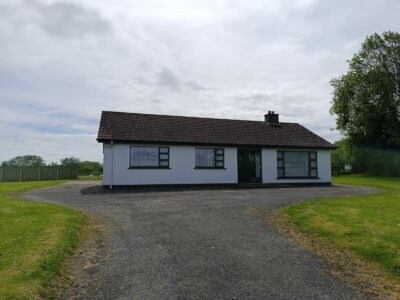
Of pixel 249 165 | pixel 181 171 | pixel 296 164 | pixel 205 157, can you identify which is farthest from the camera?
pixel 296 164

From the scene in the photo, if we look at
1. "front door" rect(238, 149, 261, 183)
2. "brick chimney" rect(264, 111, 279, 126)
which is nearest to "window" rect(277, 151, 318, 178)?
"front door" rect(238, 149, 261, 183)

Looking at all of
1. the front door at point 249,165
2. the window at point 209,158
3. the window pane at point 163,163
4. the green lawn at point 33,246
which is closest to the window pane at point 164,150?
the window pane at point 163,163

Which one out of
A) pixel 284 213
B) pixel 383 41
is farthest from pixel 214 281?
pixel 383 41

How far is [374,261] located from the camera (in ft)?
24.8

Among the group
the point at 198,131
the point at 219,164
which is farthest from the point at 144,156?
the point at 219,164

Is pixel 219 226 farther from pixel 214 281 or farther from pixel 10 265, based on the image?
pixel 10 265

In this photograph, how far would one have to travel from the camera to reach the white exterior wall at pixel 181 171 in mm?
22812

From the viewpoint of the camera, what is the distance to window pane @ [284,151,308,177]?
27547 mm

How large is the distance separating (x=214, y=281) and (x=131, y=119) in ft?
67.4

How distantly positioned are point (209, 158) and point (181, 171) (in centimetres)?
226

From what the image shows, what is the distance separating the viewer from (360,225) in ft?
→ 33.7

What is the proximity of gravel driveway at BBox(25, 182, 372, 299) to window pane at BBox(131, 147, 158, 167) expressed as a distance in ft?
36.7

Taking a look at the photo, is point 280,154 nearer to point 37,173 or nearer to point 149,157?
point 149,157

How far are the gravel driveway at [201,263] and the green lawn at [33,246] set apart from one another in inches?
22.2
